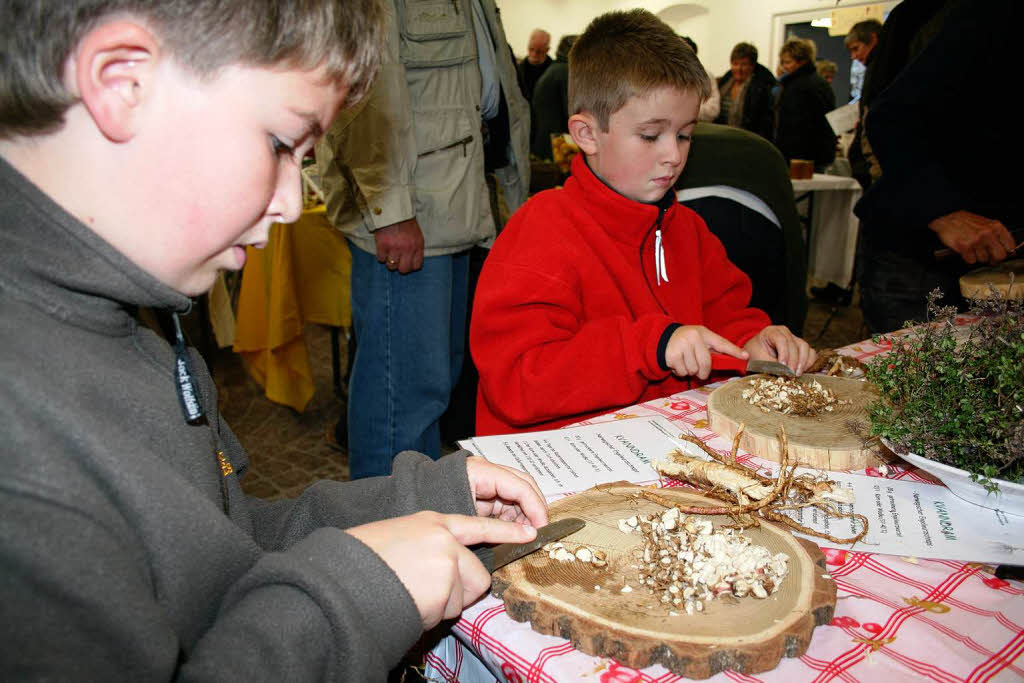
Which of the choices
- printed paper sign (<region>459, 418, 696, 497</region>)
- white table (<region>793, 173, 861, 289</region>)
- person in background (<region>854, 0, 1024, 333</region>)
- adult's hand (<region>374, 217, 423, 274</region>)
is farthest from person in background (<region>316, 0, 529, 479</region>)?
white table (<region>793, 173, 861, 289</region>)

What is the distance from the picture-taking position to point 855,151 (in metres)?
5.65

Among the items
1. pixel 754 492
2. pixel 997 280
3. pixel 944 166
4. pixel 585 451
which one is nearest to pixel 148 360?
pixel 585 451

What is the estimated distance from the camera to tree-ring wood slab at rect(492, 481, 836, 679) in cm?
75

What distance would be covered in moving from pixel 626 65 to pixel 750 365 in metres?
0.85

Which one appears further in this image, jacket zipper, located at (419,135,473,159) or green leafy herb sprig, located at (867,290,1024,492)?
jacket zipper, located at (419,135,473,159)

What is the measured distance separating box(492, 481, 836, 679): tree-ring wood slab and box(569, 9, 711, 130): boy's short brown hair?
129 cm

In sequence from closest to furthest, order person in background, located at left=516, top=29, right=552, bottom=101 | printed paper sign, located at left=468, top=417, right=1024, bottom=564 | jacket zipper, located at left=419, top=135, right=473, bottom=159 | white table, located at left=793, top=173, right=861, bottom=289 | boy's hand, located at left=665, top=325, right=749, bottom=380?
printed paper sign, located at left=468, top=417, right=1024, bottom=564 → boy's hand, located at left=665, top=325, right=749, bottom=380 → jacket zipper, located at left=419, top=135, right=473, bottom=159 → white table, located at left=793, top=173, right=861, bottom=289 → person in background, located at left=516, top=29, right=552, bottom=101

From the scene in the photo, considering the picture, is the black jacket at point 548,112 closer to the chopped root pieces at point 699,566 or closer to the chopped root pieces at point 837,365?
the chopped root pieces at point 837,365

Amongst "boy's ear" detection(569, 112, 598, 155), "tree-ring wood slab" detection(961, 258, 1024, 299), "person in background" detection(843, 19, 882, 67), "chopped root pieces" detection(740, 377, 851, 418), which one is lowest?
"chopped root pieces" detection(740, 377, 851, 418)

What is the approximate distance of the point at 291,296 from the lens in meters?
3.58

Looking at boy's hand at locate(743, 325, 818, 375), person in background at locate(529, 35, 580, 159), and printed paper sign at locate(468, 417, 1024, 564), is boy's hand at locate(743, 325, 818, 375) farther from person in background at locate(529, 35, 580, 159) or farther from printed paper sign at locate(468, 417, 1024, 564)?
person in background at locate(529, 35, 580, 159)

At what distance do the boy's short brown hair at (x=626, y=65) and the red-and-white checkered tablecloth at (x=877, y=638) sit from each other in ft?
4.30

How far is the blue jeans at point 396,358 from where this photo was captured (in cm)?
255

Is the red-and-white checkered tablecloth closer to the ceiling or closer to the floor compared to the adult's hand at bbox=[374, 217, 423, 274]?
closer to the floor
